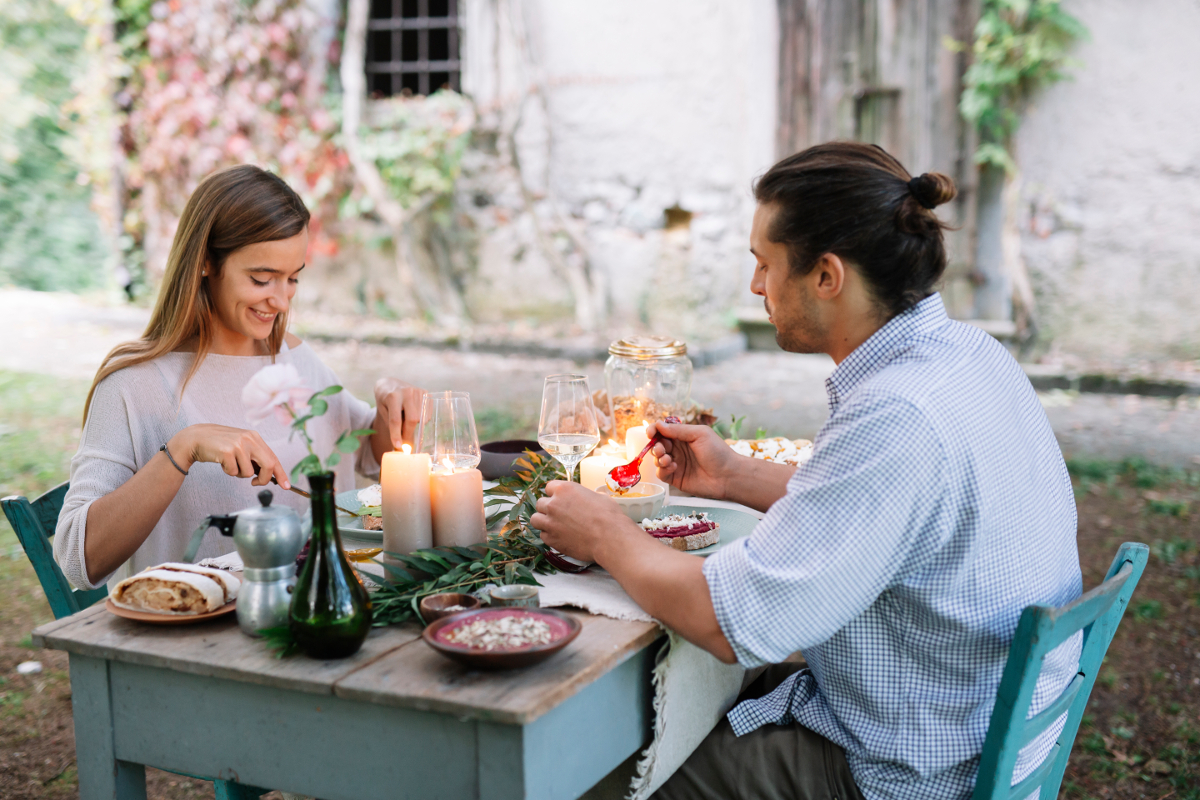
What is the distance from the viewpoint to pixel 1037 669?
1434 millimetres

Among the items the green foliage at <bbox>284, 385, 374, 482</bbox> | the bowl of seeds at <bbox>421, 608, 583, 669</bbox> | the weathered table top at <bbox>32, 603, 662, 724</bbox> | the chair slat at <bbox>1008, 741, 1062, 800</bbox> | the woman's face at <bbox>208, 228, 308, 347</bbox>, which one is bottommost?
the chair slat at <bbox>1008, 741, 1062, 800</bbox>

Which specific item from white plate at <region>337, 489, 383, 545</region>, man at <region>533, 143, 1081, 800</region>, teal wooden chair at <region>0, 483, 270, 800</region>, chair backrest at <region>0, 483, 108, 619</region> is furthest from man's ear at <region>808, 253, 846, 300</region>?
chair backrest at <region>0, 483, 108, 619</region>

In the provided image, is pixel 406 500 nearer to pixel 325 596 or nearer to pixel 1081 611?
pixel 325 596

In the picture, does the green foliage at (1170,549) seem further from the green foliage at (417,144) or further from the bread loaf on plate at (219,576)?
the green foliage at (417,144)

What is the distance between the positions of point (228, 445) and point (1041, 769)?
1.60m

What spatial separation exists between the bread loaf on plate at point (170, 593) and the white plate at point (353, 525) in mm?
360

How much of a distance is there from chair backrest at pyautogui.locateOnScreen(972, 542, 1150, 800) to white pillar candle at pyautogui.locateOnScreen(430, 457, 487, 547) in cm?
95

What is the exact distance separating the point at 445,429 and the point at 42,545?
0.95m

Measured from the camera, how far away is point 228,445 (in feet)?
6.40

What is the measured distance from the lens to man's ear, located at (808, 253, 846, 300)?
1.72m

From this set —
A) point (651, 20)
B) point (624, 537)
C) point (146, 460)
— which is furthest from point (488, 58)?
point (624, 537)

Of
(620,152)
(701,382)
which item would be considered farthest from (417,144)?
(701,382)

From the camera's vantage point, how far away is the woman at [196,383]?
2.07 m

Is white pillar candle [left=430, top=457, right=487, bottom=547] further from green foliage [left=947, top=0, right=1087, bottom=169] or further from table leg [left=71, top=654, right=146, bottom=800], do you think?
green foliage [left=947, top=0, right=1087, bottom=169]
